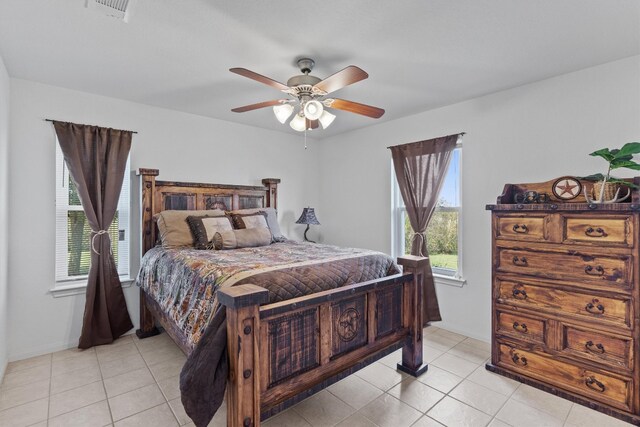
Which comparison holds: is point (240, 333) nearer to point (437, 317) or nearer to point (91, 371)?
point (91, 371)

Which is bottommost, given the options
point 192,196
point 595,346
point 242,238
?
point 595,346

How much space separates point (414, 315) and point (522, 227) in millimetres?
1073

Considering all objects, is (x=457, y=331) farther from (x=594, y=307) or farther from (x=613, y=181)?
(x=613, y=181)

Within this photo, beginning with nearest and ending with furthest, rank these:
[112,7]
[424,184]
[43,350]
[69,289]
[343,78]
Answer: [112,7], [343,78], [43,350], [69,289], [424,184]

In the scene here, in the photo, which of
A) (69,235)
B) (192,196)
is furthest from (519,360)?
(69,235)

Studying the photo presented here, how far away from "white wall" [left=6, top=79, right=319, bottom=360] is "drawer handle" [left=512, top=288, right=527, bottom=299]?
3.39 meters

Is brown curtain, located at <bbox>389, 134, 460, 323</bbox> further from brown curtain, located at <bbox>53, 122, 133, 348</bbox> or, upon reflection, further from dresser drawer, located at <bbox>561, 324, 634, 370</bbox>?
brown curtain, located at <bbox>53, 122, 133, 348</bbox>

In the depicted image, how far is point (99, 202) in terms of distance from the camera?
3.01 metres

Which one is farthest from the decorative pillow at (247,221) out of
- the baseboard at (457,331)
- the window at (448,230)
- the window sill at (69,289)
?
the baseboard at (457,331)

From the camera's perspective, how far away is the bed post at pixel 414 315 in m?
2.43

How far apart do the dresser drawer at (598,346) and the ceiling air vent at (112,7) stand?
345 centimetres

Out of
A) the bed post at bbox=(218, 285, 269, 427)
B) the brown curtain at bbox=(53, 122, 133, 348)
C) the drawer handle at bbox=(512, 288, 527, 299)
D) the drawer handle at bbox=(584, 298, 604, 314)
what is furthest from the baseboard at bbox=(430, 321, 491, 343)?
the brown curtain at bbox=(53, 122, 133, 348)

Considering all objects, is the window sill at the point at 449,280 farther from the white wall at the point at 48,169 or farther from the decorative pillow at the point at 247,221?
the white wall at the point at 48,169

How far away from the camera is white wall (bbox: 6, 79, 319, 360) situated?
2736mm
